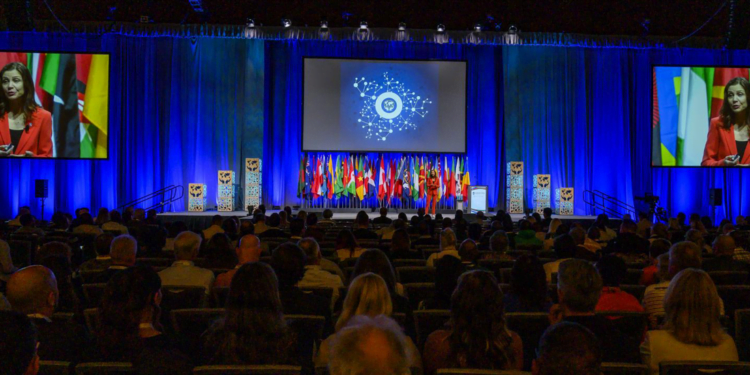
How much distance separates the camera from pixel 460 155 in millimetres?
19188

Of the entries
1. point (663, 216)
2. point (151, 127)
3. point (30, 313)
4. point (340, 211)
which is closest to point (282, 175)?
point (340, 211)

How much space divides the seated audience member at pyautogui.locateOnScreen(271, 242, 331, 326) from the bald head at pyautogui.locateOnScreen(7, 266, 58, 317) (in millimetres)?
1278

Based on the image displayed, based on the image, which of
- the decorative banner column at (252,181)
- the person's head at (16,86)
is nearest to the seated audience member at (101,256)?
the decorative banner column at (252,181)

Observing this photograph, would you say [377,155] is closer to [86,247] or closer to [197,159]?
[197,159]

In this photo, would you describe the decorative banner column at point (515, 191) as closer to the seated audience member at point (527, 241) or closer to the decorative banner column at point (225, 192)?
the decorative banner column at point (225, 192)

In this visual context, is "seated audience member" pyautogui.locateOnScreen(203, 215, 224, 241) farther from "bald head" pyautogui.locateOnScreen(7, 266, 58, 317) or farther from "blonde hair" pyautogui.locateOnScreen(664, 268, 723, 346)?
"blonde hair" pyautogui.locateOnScreen(664, 268, 723, 346)

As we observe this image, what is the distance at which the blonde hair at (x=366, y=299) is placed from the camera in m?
Answer: 2.86

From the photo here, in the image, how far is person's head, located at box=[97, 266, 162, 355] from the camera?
2.68 metres

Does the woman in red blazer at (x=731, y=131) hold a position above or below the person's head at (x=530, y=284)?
above

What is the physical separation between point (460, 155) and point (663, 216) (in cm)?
585

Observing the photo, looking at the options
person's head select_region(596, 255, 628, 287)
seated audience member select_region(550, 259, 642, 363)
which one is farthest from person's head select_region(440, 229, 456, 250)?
seated audience member select_region(550, 259, 642, 363)

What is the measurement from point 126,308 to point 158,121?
16644 millimetres

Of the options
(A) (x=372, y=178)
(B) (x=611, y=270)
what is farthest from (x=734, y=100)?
(B) (x=611, y=270)

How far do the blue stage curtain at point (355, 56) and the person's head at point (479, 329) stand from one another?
16.5 meters
